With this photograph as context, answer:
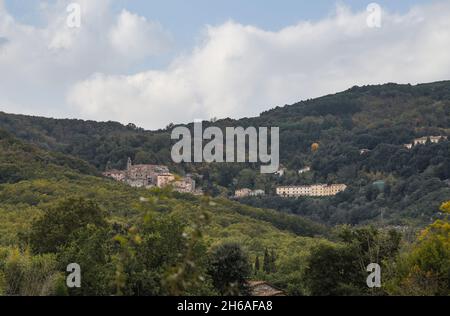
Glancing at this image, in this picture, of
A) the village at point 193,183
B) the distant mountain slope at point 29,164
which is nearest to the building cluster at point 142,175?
the village at point 193,183

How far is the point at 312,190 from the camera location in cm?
15088

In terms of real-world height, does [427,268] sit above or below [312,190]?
below

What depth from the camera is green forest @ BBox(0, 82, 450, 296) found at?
26.6 m

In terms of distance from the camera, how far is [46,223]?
38.8 metres

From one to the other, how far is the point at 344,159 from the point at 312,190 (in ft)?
Result: 31.6

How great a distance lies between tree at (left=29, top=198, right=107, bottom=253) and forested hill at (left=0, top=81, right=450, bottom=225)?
5654 centimetres

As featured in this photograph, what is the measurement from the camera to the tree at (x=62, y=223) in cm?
3766

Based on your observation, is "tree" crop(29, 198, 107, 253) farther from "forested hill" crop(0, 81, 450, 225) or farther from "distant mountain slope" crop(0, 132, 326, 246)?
"forested hill" crop(0, 81, 450, 225)

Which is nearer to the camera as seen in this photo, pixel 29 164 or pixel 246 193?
pixel 29 164

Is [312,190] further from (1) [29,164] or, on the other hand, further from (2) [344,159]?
(1) [29,164]

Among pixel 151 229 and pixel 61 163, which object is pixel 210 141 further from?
pixel 151 229

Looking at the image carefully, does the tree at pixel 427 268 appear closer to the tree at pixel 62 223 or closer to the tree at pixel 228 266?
the tree at pixel 228 266

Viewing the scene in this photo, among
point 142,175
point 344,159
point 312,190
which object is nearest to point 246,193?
point 312,190

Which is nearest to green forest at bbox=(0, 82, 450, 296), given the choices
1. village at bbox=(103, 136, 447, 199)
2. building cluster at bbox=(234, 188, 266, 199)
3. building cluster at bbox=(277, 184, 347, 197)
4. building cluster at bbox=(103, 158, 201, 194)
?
building cluster at bbox=(234, 188, 266, 199)
